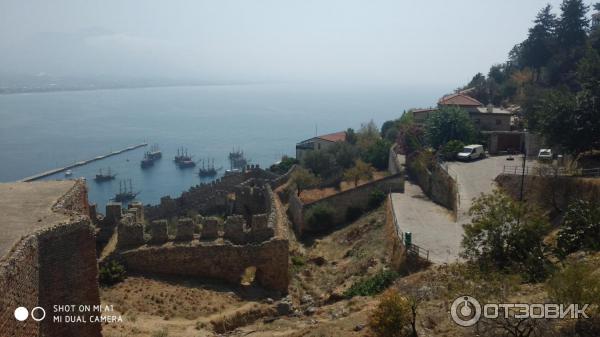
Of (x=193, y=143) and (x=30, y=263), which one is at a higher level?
(x=30, y=263)

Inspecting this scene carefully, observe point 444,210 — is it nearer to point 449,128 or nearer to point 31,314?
point 449,128

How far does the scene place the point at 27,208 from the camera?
11758 millimetres

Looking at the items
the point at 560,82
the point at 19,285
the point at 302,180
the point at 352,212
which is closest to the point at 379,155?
the point at 302,180

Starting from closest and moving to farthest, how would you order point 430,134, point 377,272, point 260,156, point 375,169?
point 377,272 → point 430,134 → point 375,169 → point 260,156

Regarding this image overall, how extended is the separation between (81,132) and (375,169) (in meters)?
112

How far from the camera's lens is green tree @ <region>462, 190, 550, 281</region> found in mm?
11531

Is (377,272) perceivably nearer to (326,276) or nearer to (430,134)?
(326,276)

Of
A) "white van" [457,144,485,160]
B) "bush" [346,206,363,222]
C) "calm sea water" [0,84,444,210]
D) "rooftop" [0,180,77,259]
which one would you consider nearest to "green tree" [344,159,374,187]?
"bush" [346,206,363,222]

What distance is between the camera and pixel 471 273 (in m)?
10.9

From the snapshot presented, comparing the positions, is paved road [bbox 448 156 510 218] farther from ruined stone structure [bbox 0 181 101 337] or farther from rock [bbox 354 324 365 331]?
ruined stone structure [bbox 0 181 101 337]

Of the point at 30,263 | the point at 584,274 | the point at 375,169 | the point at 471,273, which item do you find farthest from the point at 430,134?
the point at 30,263

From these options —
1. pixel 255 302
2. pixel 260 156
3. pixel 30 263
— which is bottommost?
pixel 260 156

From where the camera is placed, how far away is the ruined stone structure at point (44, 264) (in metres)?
8.21

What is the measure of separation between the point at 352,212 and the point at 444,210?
661 cm
